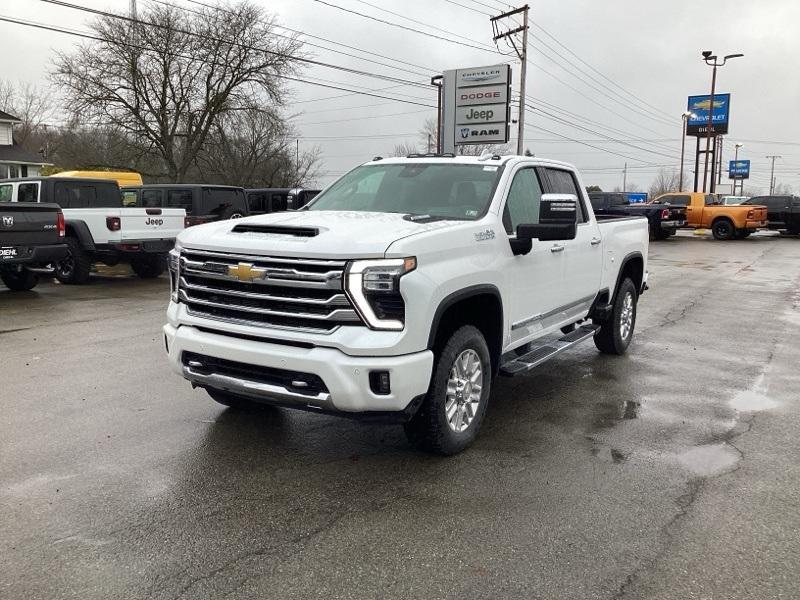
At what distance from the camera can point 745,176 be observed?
11262cm

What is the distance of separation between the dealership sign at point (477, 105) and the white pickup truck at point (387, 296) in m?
24.7

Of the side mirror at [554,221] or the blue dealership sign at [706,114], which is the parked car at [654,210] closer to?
the side mirror at [554,221]

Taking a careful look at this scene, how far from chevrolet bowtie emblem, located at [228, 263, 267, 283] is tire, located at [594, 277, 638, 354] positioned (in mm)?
4267

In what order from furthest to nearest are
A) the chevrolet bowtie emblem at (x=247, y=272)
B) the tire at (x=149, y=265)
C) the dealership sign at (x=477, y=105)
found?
the dealership sign at (x=477, y=105) → the tire at (x=149, y=265) → the chevrolet bowtie emblem at (x=247, y=272)

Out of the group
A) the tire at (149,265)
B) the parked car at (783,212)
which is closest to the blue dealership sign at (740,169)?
the parked car at (783,212)

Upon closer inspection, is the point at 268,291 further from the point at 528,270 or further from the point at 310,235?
the point at 528,270

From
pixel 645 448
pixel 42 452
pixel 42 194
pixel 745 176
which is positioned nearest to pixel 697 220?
pixel 42 194

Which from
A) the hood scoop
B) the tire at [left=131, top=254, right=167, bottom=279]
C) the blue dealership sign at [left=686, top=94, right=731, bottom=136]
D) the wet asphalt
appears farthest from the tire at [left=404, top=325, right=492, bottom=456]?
the blue dealership sign at [left=686, top=94, right=731, bottom=136]

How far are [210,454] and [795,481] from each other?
3.65 meters

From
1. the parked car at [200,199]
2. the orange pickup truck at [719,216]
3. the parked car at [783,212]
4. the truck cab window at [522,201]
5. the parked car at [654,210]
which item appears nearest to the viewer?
the truck cab window at [522,201]

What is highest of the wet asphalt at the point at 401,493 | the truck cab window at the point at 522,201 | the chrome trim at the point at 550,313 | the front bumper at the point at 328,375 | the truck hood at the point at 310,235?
the truck cab window at the point at 522,201

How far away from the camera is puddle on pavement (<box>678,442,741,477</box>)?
14.3ft

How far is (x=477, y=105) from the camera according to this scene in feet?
99.2

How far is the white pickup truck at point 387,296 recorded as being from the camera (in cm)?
377
